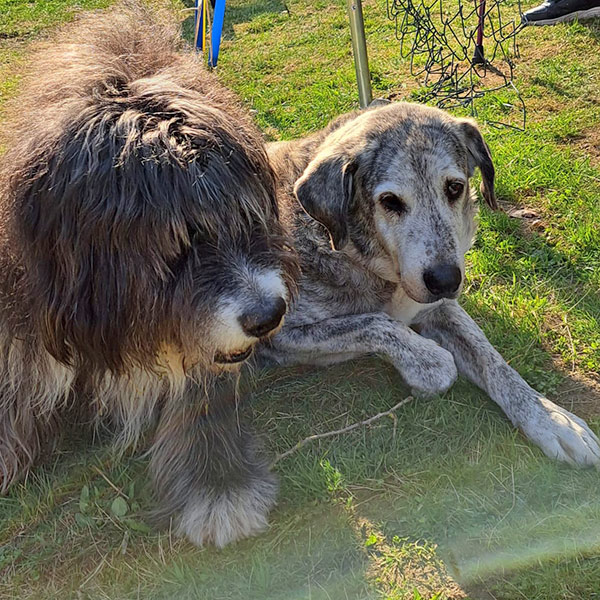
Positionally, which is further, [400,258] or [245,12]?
[245,12]

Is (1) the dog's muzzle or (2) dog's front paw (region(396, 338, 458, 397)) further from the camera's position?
(2) dog's front paw (region(396, 338, 458, 397))

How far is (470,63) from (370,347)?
3536mm

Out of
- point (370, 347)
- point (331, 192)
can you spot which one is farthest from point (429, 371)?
point (331, 192)

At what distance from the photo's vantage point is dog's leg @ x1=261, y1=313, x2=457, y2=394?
291 centimetres

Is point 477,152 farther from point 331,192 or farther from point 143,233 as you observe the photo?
point 143,233

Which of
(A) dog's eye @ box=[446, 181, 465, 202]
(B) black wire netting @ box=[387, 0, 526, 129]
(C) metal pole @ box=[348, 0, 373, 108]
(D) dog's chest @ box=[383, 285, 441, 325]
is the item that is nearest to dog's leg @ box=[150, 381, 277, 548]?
(D) dog's chest @ box=[383, 285, 441, 325]

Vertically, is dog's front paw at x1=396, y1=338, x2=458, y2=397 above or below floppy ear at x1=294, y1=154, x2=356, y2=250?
below

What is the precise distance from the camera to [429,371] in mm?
2906

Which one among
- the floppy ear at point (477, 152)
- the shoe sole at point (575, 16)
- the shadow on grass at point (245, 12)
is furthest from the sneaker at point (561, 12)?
the floppy ear at point (477, 152)

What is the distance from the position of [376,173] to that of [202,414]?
126 cm

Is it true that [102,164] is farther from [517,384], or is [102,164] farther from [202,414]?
[517,384]

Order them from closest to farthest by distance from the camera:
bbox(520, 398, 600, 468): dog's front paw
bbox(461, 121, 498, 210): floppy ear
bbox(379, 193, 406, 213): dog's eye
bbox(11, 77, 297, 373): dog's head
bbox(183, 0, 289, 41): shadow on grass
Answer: bbox(11, 77, 297, 373): dog's head → bbox(520, 398, 600, 468): dog's front paw → bbox(379, 193, 406, 213): dog's eye → bbox(461, 121, 498, 210): floppy ear → bbox(183, 0, 289, 41): shadow on grass

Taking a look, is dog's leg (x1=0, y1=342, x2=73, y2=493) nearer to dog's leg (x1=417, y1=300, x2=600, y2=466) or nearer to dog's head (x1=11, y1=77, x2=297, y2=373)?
dog's head (x1=11, y1=77, x2=297, y2=373)

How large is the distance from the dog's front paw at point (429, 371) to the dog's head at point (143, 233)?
101cm
